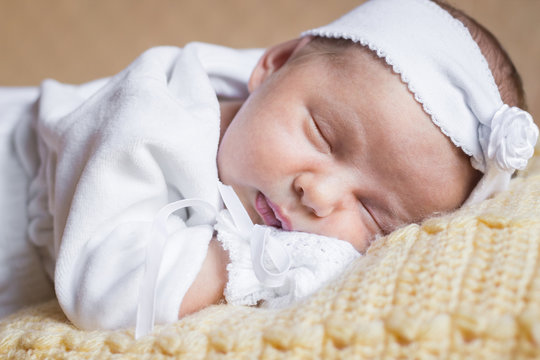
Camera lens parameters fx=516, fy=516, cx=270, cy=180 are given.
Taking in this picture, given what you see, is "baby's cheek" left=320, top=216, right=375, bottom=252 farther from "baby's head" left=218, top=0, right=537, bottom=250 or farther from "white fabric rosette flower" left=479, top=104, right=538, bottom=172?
"white fabric rosette flower" left=479, top=104, right=538, bottom=172

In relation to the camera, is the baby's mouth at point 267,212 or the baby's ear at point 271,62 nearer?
the baby's mouth at point 267,212

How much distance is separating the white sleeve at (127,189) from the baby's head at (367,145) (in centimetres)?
9

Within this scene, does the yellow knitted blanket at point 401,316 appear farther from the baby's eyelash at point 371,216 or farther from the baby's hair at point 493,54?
the baby's hair at point 493,54

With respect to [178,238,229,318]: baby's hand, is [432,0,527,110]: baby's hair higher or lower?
higher

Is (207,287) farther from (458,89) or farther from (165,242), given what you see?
(458,89)

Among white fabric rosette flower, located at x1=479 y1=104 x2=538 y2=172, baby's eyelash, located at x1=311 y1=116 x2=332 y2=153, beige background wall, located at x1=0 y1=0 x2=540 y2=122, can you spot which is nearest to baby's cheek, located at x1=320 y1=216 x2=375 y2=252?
baby's eyelash, located at x1=311 y1=116 x2=332 y2=153

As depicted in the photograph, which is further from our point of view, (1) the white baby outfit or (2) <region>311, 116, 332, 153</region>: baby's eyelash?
(2) <region>311, 116, 332, 153</region>: baby's eyelash

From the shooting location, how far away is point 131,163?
0.83 meters

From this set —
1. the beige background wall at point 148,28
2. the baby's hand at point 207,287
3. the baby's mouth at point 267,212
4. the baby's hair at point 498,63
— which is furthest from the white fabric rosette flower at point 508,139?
the beige background wall at point 148,28

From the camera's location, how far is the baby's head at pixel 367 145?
86 centimetres

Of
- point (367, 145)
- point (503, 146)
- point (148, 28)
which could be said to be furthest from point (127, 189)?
point (148, 28)

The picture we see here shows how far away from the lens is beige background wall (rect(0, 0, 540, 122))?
75.2 inches

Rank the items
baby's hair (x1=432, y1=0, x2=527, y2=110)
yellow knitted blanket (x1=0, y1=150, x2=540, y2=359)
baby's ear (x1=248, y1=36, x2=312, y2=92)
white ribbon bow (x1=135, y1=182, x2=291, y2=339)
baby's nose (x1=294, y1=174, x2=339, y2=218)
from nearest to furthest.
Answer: yellow knitted blanket (x1=0, y1=150, x2=540, y2=359) < white ribbon bow (x1=135, y1=182, x2=291, y2=339) < baby's nose (x1=294, y1=174, x2=339, y2=218) < baby's hair (x1=432, y1=0, x2=527, y2=110) < baby's ear (x1=248, y1=36, x2=312, y2=92)

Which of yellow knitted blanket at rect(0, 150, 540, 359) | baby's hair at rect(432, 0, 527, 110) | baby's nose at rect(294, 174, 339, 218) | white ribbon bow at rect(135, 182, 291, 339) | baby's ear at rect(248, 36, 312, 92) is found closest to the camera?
yellow knitted blanket at rect(0, 150, 540, 359)
